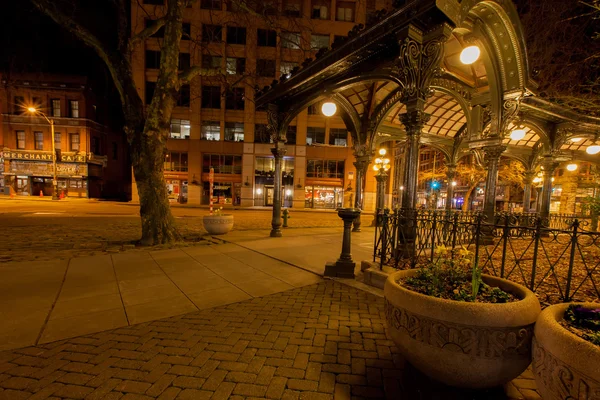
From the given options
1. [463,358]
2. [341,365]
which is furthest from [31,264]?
[463,358]

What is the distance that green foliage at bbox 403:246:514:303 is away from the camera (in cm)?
254

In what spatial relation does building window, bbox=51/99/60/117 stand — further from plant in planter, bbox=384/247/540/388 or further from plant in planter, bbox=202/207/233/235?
plant in planter, bbox=384/247/540/388

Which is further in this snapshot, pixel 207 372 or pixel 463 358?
pixel 207 372

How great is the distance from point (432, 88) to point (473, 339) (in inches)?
300

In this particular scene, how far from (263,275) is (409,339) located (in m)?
3.76

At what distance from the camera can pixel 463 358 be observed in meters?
2.18

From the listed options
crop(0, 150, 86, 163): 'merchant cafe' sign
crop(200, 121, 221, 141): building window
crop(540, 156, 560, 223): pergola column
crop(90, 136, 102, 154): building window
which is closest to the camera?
crop(540, 156, 560, 223): pergola column

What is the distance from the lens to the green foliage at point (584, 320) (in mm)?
1902

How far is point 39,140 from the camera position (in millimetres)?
32656

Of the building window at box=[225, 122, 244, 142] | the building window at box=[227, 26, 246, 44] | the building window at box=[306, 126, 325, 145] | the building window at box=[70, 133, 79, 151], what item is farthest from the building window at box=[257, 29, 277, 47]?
the building window at box=[70, 133, 79, 151]

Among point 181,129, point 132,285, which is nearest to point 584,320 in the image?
point 132,285

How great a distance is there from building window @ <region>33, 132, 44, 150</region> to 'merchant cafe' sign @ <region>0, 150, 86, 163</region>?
92cm

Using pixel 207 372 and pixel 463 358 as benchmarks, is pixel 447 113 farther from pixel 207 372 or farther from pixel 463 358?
pixel 207 372

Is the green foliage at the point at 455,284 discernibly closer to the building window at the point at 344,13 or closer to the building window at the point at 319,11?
the building window at the point at 319,11
